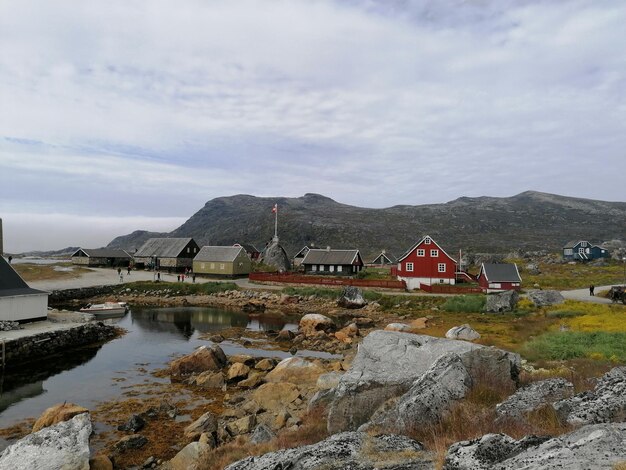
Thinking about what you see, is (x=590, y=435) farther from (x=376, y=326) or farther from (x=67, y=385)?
(x=376, y=326)

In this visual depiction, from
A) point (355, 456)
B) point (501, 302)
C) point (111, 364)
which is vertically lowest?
point (111, 364)

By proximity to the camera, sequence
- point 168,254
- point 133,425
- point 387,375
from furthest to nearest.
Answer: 1. point 168,254
2. point 133,425
3. point 387,375

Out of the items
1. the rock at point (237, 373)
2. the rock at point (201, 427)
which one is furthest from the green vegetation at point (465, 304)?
the rock at point (201, 427)

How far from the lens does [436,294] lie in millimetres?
51031

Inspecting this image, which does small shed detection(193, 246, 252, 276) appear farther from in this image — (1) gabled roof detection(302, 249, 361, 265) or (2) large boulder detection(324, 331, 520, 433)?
(2) large boulder detection(324, 331, 520, 433)

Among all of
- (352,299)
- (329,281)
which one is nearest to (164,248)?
(329,281)

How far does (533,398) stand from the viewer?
9.34 metres

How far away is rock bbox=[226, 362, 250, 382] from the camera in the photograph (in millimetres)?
23891

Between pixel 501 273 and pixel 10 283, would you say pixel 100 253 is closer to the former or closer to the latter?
pixel 10 283

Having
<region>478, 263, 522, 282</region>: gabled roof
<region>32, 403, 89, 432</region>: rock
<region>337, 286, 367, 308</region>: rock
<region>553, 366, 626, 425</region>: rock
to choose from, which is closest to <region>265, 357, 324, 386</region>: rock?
<region>32, 403, 89, 432</region>: rock

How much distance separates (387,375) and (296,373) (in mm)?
11050

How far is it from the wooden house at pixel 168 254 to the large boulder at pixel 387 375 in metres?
74.7

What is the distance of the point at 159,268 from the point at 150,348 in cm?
5697

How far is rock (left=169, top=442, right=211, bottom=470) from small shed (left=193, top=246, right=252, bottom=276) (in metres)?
61.3
